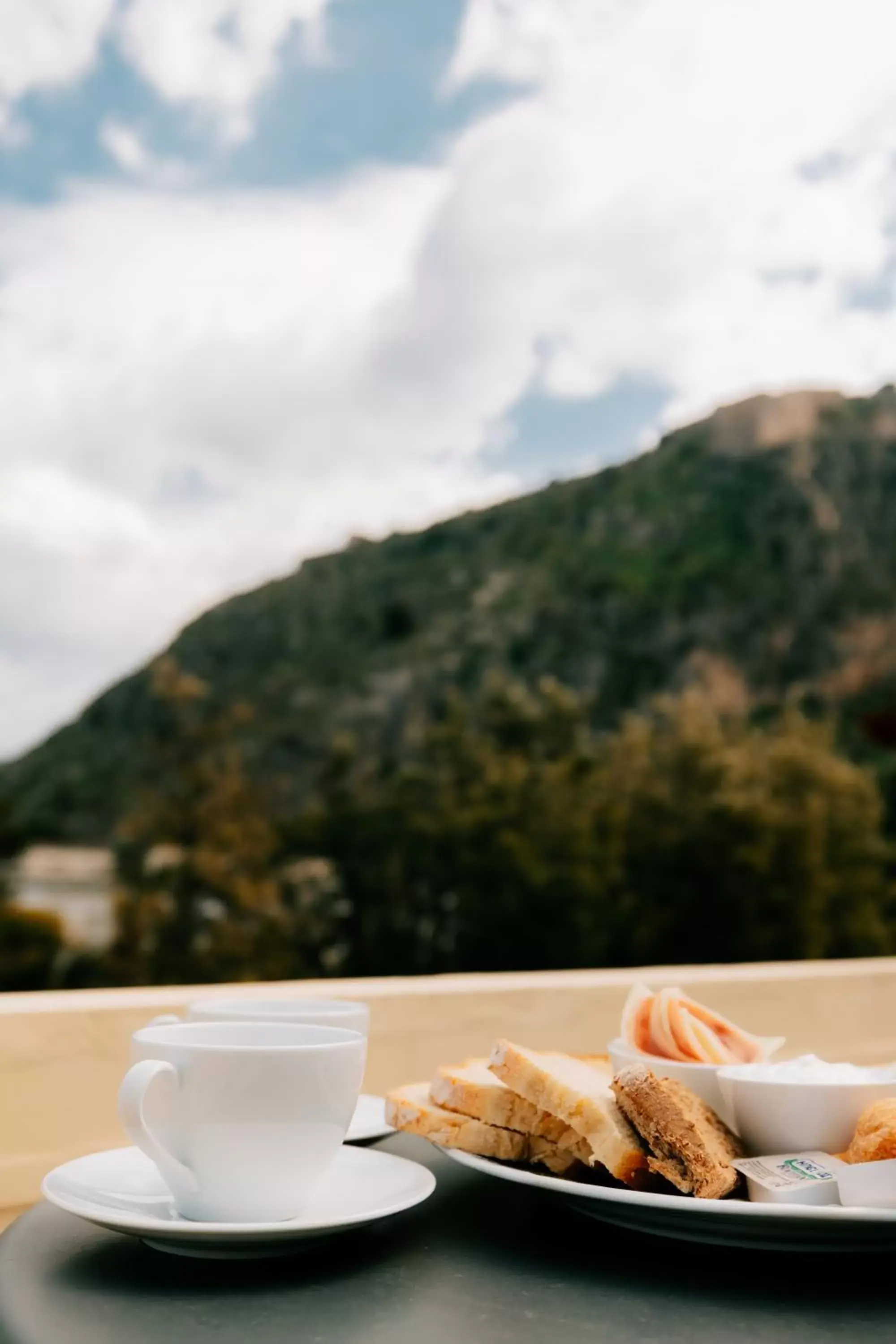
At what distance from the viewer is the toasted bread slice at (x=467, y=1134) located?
104 centimetres

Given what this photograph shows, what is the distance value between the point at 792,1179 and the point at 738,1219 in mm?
59

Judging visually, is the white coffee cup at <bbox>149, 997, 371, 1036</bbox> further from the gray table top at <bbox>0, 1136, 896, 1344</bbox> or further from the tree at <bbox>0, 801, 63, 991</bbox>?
the tree at <bbox>0, 801, 63, 991</bbox>

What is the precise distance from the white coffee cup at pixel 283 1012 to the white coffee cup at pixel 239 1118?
0.71ft

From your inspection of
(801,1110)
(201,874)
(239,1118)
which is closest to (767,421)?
(201,874)

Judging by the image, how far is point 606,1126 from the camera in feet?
3.17

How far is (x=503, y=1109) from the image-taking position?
1.03 m

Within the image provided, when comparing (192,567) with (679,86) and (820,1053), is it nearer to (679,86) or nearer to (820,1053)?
(679,86)

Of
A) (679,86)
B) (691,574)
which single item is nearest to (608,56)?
(679,86)

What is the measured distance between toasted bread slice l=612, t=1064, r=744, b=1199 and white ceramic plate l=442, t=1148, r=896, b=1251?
0.06ft

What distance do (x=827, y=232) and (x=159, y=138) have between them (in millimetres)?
18171

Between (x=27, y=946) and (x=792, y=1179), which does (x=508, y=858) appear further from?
(x=792, y=1179)

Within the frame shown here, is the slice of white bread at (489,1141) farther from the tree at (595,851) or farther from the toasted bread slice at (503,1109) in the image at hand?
the tree at (595,851)

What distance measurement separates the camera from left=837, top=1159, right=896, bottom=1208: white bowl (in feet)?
2.94

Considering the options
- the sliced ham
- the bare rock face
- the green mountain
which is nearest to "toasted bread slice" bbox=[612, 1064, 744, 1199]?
the sliced ham
